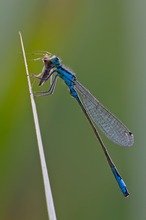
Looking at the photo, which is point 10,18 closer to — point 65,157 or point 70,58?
point 70,58

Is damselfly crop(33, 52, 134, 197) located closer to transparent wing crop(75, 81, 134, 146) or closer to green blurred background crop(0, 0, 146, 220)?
transparent wing crop(75, 81, 134, 146)

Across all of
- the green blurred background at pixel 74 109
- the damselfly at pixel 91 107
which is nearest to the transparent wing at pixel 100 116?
the damselfly at pixel 91 107

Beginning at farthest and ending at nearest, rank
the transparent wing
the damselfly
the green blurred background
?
the transparent wing → the damselfly → the green blurred background

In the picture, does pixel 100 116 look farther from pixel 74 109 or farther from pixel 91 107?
pixel 74 109

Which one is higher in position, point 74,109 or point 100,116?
point 100,116

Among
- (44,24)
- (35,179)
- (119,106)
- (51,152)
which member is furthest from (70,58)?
(35,179)

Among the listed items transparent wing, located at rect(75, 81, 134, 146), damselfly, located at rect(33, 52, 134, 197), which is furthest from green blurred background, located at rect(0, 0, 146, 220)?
transparent wing, located at rect(75, 81, 134, 146)

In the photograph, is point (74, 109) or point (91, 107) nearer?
point (74, 109)

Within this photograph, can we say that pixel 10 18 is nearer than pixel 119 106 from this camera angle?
Yes

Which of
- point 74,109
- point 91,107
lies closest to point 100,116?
point 91,107
